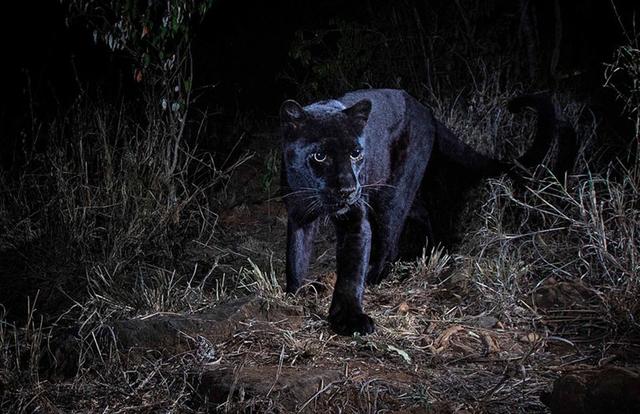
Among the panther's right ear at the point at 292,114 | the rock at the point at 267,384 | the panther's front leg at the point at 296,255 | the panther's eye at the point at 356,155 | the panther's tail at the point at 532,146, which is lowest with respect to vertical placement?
the panther's front leg at the point at 296,255

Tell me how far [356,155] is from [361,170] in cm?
37

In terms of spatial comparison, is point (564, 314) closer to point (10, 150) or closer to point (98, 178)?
point (98, 178)

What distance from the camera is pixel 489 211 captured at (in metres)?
5.39

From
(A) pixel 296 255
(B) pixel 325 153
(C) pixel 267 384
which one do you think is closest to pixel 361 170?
(B) pixel 325 153

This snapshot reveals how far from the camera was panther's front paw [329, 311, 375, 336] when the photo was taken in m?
3.70

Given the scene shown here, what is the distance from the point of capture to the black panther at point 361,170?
3984 mm

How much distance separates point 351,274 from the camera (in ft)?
13.3

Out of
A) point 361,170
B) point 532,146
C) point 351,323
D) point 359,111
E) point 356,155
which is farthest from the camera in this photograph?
point 532,146

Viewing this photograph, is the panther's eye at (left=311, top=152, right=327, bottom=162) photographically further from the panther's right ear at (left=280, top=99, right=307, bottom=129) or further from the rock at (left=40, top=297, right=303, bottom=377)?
the rock at (left=40, top=297, right=303, bottom=377)

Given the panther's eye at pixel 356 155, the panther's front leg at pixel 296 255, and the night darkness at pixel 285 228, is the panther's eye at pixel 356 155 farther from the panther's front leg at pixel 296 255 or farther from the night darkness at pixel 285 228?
the night darkness at pixel 285 228

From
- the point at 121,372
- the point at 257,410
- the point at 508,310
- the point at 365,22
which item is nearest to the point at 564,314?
the point at 508,310

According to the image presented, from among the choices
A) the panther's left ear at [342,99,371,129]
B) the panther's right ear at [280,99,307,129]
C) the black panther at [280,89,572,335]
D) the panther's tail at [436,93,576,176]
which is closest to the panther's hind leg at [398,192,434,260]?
the black panther at [280,89,572,335]

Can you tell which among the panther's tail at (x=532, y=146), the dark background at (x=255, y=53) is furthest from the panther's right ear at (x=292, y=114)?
the dark background at (x=255, y=53)

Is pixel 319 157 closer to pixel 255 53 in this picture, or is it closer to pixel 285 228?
pixel 285 228
